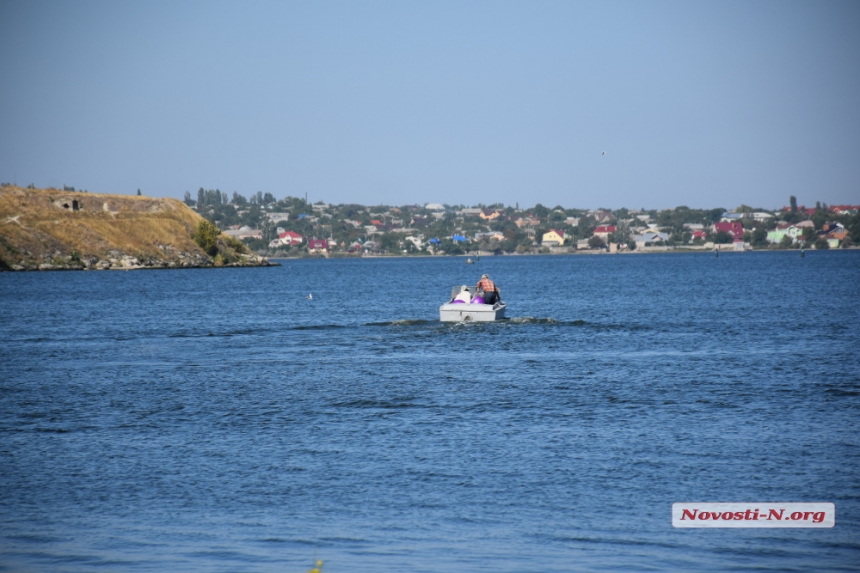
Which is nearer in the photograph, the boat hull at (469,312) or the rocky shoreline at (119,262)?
the boat hull at (469,312)

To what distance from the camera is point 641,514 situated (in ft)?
51.7

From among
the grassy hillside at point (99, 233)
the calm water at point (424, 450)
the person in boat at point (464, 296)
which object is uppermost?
the grassy hillside at point (99, 233)

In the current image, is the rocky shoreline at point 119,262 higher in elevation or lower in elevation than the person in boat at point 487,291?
lower

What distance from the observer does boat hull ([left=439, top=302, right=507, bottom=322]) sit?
4791 centimetres

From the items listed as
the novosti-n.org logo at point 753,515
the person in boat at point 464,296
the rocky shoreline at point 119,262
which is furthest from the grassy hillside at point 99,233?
the novosti-n.org logo at point 753,515

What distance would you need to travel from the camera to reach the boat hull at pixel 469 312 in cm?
4791

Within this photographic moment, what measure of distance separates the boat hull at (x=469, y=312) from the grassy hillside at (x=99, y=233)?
11764 cm

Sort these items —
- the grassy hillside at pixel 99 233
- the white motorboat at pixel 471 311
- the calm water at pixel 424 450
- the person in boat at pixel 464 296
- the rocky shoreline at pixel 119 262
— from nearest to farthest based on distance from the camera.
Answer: the calm water at pixel 424 450 < the white motorboat at pixel 471 311 < the person in boat at pixel 464 296 < the rocky shoreline at pixel 119 262 < the grassy hillside at pixel 99 233

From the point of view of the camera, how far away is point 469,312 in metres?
48.0

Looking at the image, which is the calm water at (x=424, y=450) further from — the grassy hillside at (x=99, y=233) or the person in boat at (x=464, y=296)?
the grassy hillside at (x=99, y=233)

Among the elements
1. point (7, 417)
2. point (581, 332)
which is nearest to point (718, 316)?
point (581, 332)

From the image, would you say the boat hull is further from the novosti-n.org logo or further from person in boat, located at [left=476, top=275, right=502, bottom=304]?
the novosti-n.org logo

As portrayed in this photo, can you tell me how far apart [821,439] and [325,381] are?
15.8 meters

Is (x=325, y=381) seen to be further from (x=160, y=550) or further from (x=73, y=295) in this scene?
(x=73, y=295)
